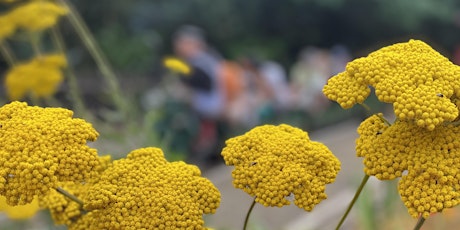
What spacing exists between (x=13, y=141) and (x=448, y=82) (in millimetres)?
343

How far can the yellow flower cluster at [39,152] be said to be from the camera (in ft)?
1.60

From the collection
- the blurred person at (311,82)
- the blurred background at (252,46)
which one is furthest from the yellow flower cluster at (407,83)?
the blurred person at (311,82)

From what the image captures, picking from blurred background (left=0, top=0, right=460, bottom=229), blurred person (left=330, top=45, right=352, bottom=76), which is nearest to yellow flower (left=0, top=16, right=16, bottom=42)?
blurred background (left=0, top=0, right=460, bottom=229)

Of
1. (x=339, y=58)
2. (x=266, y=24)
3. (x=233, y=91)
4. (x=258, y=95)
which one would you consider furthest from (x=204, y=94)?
(x=266, y=24)

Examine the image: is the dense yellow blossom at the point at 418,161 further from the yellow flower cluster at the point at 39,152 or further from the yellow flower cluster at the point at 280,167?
the yellow flower cluster at the point at 39,152

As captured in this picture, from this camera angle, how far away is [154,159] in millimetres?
582

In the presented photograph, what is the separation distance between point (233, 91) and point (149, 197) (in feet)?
9.13

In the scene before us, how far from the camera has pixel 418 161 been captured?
1.62 ft

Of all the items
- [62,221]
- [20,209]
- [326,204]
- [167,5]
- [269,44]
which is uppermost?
[167,5]

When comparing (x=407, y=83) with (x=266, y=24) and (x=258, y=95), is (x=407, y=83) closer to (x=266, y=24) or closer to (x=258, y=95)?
(x=258, y=95)

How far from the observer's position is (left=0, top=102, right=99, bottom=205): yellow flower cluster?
Answer: 1.60 ft

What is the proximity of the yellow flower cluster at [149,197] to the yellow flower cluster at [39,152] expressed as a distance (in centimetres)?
3

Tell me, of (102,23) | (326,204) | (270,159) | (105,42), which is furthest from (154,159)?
(102,23)

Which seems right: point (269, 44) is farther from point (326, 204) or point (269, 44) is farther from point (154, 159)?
point (154, 159)
